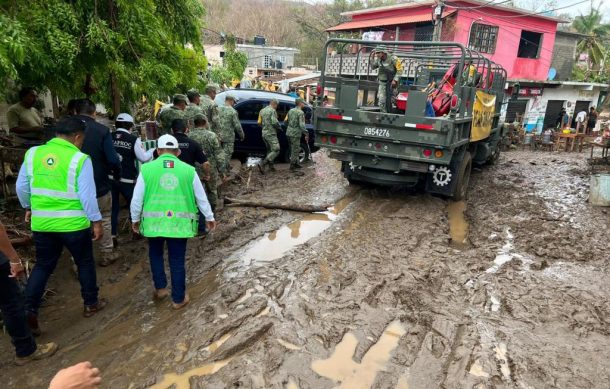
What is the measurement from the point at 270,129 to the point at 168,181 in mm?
5553

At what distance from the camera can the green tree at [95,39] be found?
10.8 feet

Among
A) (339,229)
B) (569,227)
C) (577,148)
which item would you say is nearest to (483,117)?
(569,227)

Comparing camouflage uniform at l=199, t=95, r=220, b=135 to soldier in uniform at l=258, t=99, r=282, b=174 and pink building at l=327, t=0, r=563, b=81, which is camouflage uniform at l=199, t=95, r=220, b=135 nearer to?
soldier in uniform at l=258, t=99, r=282, b=174

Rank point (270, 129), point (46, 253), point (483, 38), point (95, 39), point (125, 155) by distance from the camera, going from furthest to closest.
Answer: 1. point (483, 38)
2. point (270, 129)
3. point (125, 155)
4. point (95, 39)
5. point (46, 253)

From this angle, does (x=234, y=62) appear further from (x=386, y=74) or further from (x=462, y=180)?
(x=462, y=180)

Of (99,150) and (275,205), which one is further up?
(99,150)

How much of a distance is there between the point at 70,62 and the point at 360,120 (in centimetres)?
421

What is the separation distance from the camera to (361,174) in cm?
716

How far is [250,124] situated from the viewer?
9.61m

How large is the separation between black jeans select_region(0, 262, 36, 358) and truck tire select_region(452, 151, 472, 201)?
6.21 meters

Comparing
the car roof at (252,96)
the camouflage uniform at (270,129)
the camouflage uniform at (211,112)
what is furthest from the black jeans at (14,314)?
the car roof at (252,96)

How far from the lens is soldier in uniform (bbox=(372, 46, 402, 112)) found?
7.18m

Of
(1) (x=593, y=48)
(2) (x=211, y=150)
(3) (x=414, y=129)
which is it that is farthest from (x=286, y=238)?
(1) (x=593, y=48)

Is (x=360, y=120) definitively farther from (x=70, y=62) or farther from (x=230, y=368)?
(x=230, y=368)
